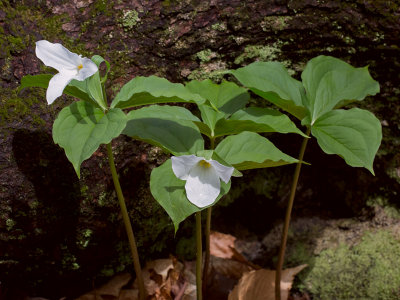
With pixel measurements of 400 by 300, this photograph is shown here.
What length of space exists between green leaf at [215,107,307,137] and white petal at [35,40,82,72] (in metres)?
0.61

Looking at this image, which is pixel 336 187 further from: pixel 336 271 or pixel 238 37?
pixel 238 37

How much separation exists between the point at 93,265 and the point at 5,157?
0.68 meters

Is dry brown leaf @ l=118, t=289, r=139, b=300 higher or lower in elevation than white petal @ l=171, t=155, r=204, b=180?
lower

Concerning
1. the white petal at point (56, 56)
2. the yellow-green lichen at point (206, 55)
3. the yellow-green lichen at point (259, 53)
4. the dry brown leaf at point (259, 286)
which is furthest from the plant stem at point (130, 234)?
the yellow-green lichen at point (259, 53)

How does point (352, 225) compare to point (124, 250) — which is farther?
point (352, 225)

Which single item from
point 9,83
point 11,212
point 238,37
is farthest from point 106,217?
point 238,37

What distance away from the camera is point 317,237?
2439 millimetres

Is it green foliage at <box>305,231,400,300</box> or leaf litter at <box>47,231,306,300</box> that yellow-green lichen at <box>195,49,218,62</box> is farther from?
green foliage at <box>305,231,400,300</box>

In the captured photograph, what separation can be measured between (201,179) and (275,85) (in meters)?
0.59

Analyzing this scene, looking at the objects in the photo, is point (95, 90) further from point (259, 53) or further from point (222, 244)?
point (222, 244)

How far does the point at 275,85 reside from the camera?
1789mm

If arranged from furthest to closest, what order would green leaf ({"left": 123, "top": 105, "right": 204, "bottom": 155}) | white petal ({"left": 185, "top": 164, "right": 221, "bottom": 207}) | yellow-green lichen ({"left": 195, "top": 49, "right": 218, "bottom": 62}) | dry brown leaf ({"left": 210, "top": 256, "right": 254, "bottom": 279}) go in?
dry brown leaf ({"left": 210, "top": 256, "right": 254, "bottom": 279}), yellow-green lichen ({"left": 195, "top": 49, "right": 218, "bottom": 62}), green leaf ({"left": 123, "top": 105, "right": 204, "bottom": 155}), white petal ({"left": 185, "top": 164, "right": 221, "bottom": 207})

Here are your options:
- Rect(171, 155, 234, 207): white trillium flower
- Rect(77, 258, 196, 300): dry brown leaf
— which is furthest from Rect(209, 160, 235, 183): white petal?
Rect(77, 258, 196, 300): dry brown leaf

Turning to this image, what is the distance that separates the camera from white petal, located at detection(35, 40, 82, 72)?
1.40 meters
